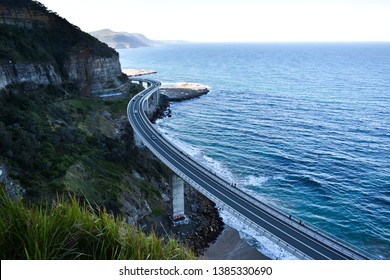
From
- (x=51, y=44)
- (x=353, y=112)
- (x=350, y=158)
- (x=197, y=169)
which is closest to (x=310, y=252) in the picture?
(x=197, y=169)

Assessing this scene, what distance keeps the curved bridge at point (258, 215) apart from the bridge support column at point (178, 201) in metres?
2.47

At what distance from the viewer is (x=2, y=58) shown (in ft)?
207

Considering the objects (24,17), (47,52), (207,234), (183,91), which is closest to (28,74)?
(47,52)

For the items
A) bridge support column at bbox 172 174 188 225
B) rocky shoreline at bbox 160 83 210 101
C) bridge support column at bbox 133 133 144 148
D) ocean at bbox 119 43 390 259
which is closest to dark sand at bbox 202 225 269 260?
ocean at bbox 119 43 390 259

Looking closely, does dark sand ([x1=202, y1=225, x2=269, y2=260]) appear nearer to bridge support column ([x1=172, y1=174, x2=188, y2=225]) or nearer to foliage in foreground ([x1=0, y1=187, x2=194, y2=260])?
bridge support column ([x1=172, y1=174, x2=188, y2=225])

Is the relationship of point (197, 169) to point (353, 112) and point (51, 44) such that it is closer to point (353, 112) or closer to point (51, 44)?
point (51, 44)

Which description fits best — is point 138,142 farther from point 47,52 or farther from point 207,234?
point 47,52

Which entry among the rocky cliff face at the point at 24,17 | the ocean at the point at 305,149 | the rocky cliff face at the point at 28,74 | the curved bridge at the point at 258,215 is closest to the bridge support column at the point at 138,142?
the curved bridge at the point at 258,215

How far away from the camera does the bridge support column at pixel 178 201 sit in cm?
4881

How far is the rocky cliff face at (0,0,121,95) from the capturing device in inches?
2665

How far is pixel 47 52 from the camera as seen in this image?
8069 centimetres

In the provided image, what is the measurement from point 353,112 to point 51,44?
9184 centimetres

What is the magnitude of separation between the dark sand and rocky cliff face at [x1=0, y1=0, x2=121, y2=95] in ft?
165

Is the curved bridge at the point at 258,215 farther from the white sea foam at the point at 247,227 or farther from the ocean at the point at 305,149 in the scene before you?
the ocean at the point at 305,149
